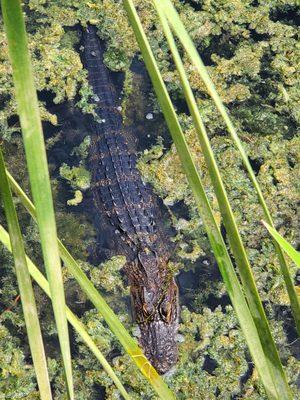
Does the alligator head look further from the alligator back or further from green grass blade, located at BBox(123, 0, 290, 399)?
green grass blade, located at BBox(123, 0, 290, 399)

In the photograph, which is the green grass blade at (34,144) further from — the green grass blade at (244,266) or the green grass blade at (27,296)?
the green grass blade at (244,266)

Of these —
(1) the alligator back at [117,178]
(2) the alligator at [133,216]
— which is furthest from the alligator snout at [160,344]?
(1) the alligator back at [117,178]

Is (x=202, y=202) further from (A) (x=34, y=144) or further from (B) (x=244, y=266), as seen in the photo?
(A) (x=34, y=144)

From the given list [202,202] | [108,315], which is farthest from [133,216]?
[202,202]

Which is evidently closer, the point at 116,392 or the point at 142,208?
the point at 116,392

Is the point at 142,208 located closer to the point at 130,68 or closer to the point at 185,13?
the point at 130,68

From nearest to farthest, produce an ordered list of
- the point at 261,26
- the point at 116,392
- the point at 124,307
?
the point at 116,392 < the point at 124,307 < the point at 261,26

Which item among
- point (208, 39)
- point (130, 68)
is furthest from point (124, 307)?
point (208, 39)
